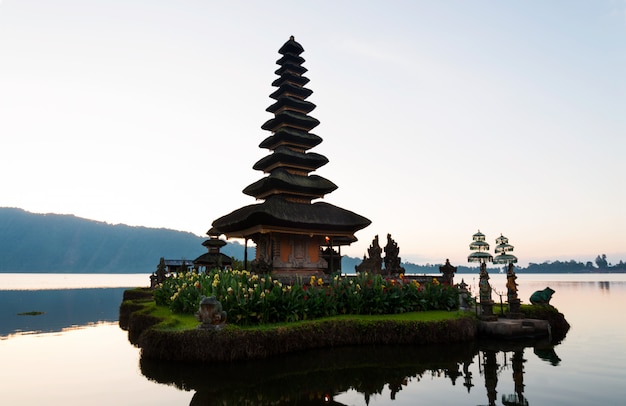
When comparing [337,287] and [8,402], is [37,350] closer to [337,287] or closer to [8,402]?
[8,402]

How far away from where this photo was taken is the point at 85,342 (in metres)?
21.2

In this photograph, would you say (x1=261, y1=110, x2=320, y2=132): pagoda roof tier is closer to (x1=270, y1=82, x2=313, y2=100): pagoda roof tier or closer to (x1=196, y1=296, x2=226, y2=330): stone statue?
(x1=270, y1=82, x2=313, y2=100): pagoda roof tier

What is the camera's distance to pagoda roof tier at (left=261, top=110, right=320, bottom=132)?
3322 centimetres

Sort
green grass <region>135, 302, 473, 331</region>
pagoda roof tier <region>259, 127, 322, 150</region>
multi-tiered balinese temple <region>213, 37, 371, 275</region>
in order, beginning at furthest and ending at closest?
pagoda roof tier <region>259, 127, 322, 150</region> < multi-tiered balinese temple <region>213, 37, 371, 275</region> < green grass <region>135, 302, 473, 331</region>

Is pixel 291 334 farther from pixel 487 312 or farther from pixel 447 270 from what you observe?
pixel 447 270

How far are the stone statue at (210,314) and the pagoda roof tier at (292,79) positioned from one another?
Result: 24361 millimetres

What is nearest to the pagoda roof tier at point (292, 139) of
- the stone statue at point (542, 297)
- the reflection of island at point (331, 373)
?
the stone statue at point (542, 297)

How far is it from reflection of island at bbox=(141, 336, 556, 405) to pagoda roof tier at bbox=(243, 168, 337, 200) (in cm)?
1477

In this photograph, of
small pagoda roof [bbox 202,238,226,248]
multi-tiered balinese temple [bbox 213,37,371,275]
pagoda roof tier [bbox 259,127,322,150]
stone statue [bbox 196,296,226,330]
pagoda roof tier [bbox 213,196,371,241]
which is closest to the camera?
stone statue [bbox 196,296,226,330]

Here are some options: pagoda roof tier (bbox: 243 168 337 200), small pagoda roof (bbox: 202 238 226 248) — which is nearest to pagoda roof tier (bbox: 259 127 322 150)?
pagoda roof tier (bbox: 243 168 337 200)

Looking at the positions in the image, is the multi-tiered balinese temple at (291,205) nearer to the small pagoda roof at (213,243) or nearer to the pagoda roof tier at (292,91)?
the pagoda roof tier at (292,91)

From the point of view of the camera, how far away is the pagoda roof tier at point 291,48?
118 ft

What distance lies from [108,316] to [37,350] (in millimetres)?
17194

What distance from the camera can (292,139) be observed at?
32.6 meters
